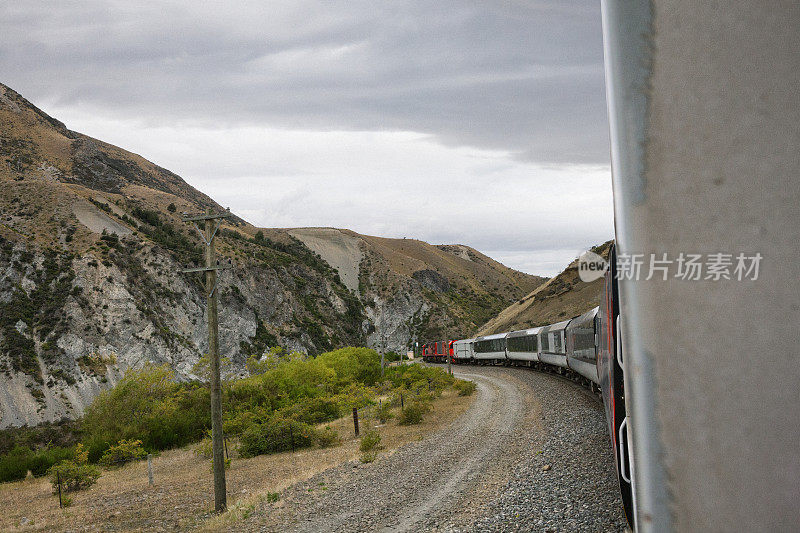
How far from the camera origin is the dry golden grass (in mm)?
12539

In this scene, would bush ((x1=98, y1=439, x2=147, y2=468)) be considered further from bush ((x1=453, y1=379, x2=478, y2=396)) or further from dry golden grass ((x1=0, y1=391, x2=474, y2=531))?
bush ((x1=453, y1=379, x2=478, y2=396))

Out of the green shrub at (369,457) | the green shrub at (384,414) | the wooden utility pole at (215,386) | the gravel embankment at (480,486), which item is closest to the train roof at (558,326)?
the gravel embankment at (480,486)

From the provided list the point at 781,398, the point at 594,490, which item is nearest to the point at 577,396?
the point at 594,490

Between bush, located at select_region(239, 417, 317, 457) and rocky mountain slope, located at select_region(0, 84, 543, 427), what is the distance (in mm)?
8576

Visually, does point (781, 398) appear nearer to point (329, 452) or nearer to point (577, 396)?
point (329, 452)

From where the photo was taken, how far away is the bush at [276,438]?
20.3 m

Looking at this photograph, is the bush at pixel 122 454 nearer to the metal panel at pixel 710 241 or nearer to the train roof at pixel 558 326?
the train roof at pixel 558 326

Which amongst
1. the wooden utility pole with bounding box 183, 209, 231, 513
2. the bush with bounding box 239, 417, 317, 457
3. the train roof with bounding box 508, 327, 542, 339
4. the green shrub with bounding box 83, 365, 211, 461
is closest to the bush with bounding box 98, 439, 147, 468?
the green shrub with bounding box 83, 365, 211, 461

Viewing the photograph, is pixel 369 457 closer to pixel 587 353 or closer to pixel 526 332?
pixel 587 353

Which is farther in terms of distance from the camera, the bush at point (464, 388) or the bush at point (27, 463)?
the bush at point (464, 388)

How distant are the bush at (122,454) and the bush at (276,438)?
5702mm

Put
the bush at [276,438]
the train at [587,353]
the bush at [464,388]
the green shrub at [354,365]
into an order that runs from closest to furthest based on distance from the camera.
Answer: the train at [587,353] < the bush at [276,438] < the bush at [464,388] < the green shrub at [354,365]

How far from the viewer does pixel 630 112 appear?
4.16ft

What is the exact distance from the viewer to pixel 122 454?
23438mm
